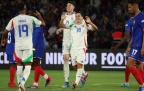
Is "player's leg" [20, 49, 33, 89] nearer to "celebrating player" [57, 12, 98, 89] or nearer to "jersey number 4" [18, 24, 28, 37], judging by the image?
"jersey number 4" [18, 24, 28, 37]

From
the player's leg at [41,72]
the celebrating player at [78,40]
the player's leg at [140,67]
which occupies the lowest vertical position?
the player's leg at [41,72]

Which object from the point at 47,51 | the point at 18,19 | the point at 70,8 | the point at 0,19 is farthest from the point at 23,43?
the point at 0,19

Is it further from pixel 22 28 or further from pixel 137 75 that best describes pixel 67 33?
→ pixel 137 75

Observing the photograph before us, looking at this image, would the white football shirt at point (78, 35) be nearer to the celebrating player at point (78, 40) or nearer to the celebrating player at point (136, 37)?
the celebrating player at point (78, 40)

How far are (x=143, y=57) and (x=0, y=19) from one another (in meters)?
15.3

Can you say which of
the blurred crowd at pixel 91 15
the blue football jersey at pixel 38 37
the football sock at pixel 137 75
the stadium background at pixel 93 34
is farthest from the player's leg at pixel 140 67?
the blurred crowd at pixel 91 15

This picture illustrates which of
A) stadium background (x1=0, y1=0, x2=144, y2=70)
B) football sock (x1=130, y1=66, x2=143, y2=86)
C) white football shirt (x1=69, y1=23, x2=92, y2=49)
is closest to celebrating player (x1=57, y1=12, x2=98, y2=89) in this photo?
white football shirt (x1=69, y1=23, x2=92, y2=49)

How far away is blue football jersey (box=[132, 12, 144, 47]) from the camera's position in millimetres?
13617

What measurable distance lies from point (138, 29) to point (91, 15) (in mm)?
14747

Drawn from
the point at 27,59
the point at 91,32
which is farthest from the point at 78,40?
the point at 91,32

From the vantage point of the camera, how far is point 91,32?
2697 centimetres

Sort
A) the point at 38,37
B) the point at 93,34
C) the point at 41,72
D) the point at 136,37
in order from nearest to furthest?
1. the point at 136,37
2. the point at 41,72
3. the point at 38,37
4. the point at 93,34

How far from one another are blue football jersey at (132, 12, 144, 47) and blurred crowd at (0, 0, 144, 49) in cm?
1234

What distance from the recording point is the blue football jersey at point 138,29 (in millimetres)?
13617
